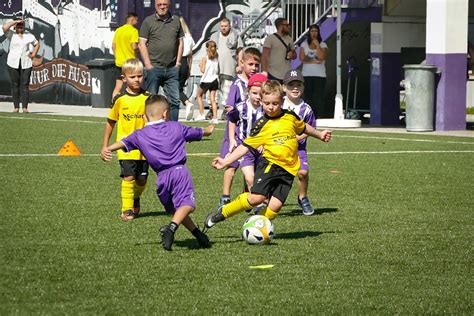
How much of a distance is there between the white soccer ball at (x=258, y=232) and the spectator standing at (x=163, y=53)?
28.2ft

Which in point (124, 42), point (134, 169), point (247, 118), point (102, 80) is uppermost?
point (124, 42)

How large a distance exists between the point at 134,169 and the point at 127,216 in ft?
2.10

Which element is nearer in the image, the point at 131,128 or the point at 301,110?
the point at 301,110

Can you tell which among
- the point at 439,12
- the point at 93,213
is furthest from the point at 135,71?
the point at 439,12

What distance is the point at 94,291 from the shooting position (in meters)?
7.91

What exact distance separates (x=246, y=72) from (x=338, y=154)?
6.25 m

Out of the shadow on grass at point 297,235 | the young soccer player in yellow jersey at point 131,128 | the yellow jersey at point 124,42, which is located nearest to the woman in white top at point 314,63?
the yellow jersey at point 124,42

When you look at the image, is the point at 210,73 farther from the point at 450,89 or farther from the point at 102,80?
the point at 102,80

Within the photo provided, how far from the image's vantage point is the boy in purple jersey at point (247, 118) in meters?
11.9

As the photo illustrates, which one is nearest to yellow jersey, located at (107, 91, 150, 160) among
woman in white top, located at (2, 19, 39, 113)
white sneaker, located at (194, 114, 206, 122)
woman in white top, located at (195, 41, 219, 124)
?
white sneaker, located at (194, 114, 206, 122)

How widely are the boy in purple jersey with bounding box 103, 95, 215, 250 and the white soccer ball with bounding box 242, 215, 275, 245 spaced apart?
0.34m

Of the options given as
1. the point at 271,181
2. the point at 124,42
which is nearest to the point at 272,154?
the point at 271,181

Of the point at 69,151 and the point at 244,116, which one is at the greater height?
the point at 244,116

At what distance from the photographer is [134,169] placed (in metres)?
12.0
